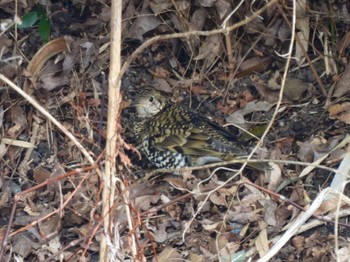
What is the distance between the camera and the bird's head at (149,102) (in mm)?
6840

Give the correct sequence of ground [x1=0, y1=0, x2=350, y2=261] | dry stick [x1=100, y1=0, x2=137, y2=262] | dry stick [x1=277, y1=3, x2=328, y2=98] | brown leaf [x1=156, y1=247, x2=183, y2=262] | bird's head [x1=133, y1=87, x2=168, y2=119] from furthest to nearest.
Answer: bird's head [x1=133, y1=87, x2=168, y2=119] < dry stick [x1=277, y1=3, x2=328, y2=98] < ground [x1=0, y1=0, x2=350, y2=261] < brown leaf [x1=156, y1=247, x2=183, y2=262] < dry stick [x1=100, y1=0, x2=137, y2=262]

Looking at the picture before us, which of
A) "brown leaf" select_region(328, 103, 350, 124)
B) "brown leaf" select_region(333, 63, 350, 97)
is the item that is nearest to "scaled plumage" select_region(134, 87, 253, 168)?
"brown leaf" select_region(328, 103, 350, 124)

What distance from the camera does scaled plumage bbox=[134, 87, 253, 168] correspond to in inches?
260

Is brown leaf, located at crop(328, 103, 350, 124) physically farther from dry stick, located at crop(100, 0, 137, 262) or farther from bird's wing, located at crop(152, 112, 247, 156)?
dry stick, located at crop(100, 0, 137, 262)

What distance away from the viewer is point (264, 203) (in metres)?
6.24

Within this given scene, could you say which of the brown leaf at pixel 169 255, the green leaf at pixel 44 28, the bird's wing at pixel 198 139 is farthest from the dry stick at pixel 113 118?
the green leaf at pixel 44 28

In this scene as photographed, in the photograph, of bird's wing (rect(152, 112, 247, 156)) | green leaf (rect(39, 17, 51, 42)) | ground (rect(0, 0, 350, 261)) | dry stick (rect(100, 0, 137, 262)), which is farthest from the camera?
green leaf (rect(39, 17, 51, 42))

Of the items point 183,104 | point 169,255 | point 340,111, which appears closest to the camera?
point 169,255

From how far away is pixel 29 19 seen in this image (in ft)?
22.8

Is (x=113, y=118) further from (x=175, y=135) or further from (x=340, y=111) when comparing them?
(x=340, y=111)

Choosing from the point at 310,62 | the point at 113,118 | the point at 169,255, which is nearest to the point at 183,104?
the point at 310,62

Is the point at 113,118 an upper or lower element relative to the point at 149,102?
upper

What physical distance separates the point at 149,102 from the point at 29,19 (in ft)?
3.34

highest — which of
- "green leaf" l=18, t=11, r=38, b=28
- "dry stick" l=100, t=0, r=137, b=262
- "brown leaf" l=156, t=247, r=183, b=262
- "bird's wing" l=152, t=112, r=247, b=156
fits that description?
"dry stick" l=100, t=0, r=137, b=262
